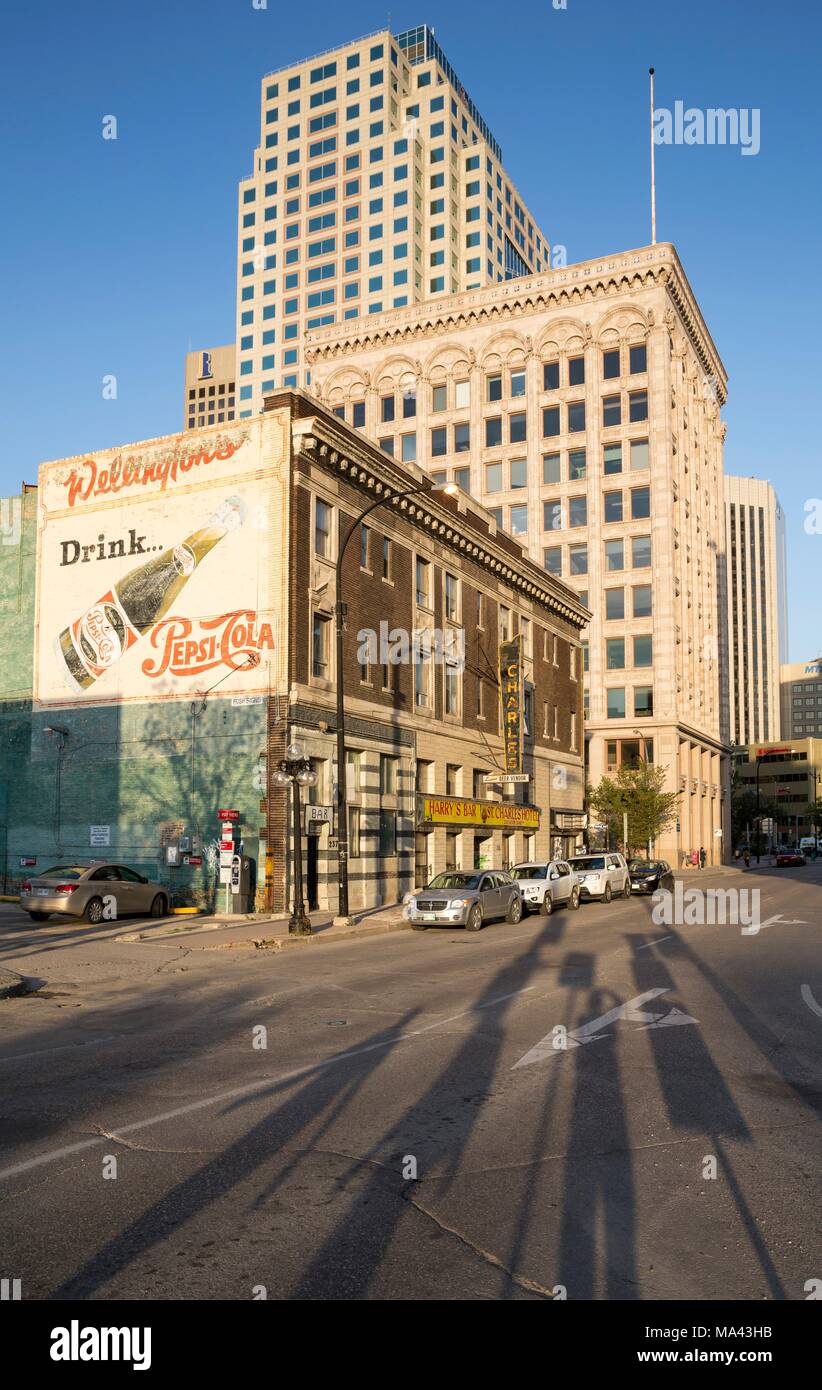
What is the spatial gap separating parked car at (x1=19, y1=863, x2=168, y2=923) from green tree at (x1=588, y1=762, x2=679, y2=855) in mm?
40644

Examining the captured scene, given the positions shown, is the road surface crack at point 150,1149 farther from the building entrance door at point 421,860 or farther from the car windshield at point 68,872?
the building entrance door at point 421,860

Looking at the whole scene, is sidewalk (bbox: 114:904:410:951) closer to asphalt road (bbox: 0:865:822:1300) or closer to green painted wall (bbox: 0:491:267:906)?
green painted wall (bbox: 0:491:267:906)

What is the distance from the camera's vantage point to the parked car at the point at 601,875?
1449 inches

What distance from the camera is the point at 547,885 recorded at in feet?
103

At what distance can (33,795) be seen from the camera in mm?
34156

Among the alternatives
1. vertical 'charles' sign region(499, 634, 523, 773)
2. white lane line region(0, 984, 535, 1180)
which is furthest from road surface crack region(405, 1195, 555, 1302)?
vertical 'charles' sign region(499, 634, 523, 773)

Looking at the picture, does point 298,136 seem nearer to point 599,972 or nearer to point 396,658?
Answer: point 396,658

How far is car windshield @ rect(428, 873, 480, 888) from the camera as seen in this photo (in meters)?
26.6

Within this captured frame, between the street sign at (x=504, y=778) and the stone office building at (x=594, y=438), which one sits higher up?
the stone office building at (x=594, y=438)

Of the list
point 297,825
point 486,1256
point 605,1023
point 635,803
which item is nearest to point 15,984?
point 605,1023

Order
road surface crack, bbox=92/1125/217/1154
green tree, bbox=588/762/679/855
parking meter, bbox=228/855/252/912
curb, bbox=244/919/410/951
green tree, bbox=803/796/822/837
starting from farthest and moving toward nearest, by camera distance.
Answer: green tree, bbox=803/796/822/837 → green tree, bbox=588/762/679/855 → parking meter, bbox=228/855/252/912 → curb, bbox=244/919/410/951 → road surface crack, bbox=92/1125/217/1154

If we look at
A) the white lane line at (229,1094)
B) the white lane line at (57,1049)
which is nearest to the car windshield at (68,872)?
the white lane line at (57,1049)

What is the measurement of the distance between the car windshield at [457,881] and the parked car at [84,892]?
23.9 ft

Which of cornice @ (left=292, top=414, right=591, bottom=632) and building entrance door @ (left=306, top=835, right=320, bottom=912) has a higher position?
cornice @ (left=292, top=414, right=591, bottom=632)
